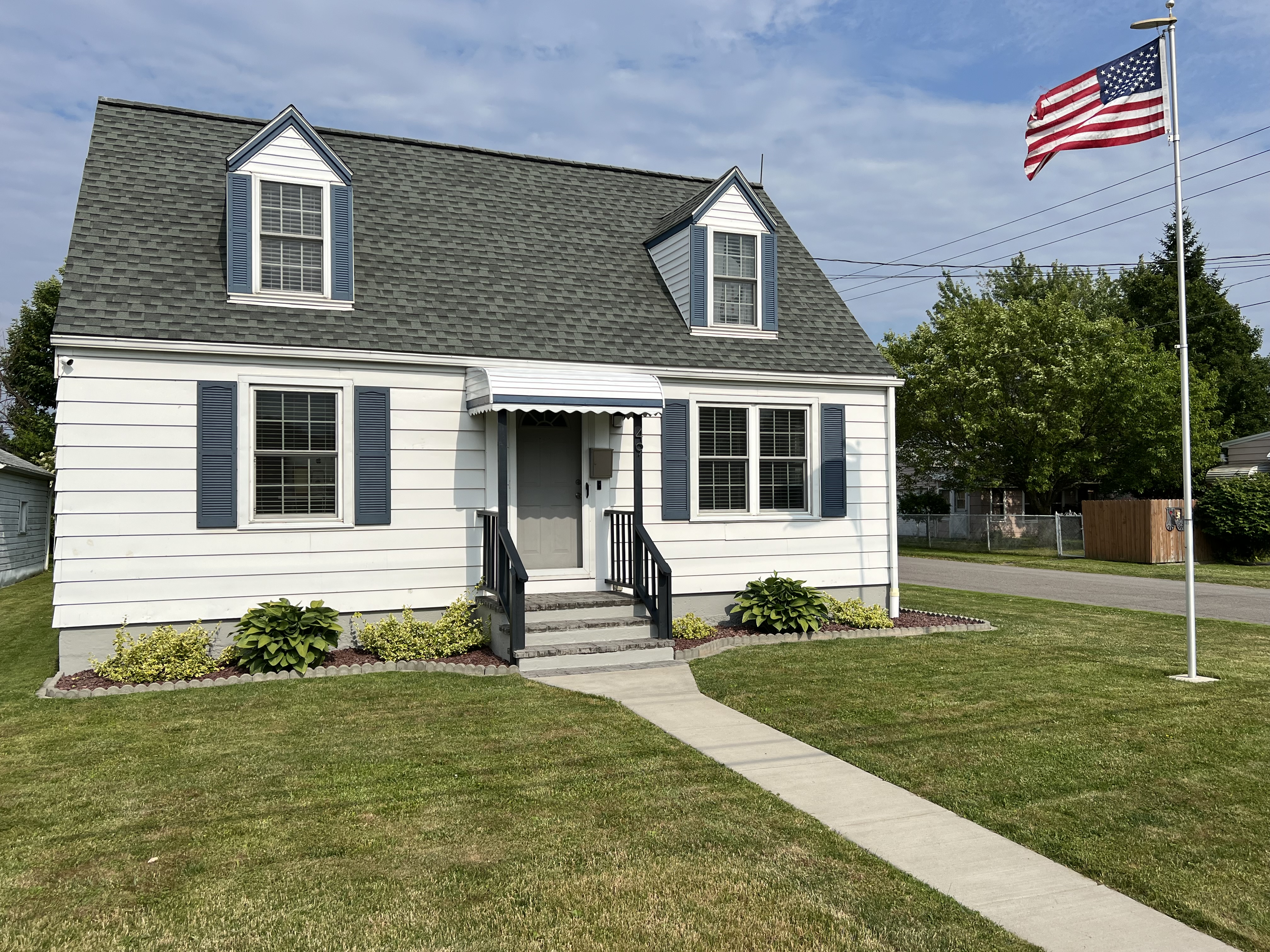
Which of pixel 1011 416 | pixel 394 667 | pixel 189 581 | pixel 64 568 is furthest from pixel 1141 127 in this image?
pixel 1011 416

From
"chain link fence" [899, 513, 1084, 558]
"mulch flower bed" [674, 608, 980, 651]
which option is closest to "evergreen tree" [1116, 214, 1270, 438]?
"chain link fence" [899, 513, 1084, 558]

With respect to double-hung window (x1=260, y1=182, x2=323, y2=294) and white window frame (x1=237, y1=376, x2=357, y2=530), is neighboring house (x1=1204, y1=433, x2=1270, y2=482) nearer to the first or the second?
white window frame (x1=237, y1=376, x2=357, y2=530)

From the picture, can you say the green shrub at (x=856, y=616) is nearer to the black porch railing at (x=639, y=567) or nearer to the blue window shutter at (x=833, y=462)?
the blue window shutter at (x=833, y=462)

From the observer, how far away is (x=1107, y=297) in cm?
4619

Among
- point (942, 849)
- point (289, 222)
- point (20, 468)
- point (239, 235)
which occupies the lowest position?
point (942, 849)

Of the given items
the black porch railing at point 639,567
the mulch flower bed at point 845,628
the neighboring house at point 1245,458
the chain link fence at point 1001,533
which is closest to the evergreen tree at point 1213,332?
the neighboring house at point 1245,458

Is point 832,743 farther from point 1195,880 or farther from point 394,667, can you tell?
point 394,667

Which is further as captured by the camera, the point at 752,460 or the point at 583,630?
the point at 752,460

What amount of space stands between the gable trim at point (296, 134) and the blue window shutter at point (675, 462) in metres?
4.76

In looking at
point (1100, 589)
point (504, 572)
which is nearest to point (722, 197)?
point (504, 572)

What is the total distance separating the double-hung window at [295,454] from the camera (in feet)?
31.9

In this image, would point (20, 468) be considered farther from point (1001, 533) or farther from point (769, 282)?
point (1001, 533)

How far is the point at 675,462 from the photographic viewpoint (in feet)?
37.6

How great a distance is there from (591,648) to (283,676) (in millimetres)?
3130
